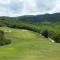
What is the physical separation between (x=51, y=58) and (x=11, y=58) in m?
7.52

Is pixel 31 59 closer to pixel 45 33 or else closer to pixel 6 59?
pixel 6 59

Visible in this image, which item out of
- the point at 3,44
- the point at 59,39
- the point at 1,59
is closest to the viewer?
the point at 1,59

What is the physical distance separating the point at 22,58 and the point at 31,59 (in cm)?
198

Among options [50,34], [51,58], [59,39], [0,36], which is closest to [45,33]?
[50,34]

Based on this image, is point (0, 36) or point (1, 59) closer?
point (1, 59)

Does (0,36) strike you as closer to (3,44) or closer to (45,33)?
(3,44)

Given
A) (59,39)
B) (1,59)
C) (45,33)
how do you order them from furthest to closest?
(45,33), (59,39), (1,59)

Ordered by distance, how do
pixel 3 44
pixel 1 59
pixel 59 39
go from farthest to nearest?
1. pixel 59 39
2. pixel 3 44
3. pixel 1 59

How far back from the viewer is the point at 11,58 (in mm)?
46812

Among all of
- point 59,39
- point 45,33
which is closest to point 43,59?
point 59,39

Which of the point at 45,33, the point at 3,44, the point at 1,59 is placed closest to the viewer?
the point at 1,59

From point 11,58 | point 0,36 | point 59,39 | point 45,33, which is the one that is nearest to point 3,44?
point 0,36

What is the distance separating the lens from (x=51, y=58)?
155 feet

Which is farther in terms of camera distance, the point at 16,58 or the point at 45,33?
the point at 45,33
